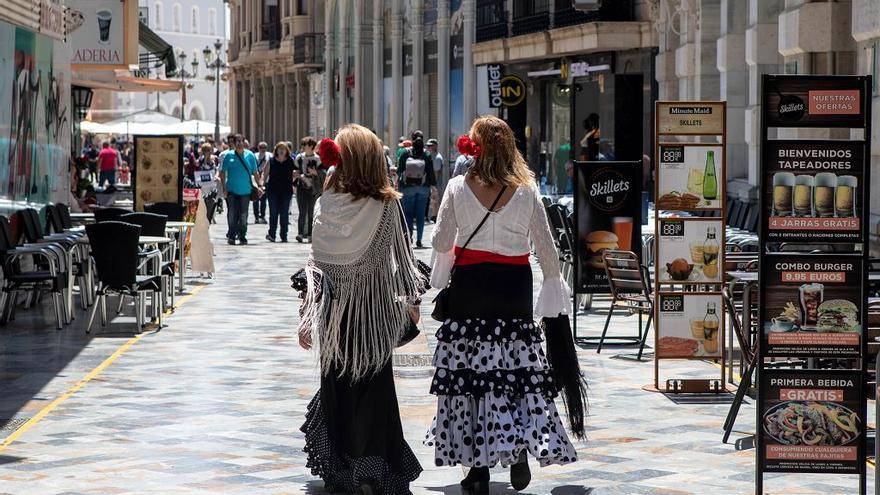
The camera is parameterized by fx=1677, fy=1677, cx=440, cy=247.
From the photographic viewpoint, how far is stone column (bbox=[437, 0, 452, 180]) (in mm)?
47750

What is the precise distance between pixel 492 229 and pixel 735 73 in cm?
1514

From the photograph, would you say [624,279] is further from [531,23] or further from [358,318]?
[531,23]

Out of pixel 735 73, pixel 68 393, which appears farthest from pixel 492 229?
pixel 735 73

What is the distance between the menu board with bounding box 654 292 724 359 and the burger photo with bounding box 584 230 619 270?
3.31 metres

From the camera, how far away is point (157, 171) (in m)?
20.4

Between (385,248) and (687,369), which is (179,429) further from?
(687,369)

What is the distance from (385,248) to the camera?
26.5 feet

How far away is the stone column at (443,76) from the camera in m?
47.8

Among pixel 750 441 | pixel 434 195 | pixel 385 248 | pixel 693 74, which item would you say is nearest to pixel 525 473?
pixel 385 248

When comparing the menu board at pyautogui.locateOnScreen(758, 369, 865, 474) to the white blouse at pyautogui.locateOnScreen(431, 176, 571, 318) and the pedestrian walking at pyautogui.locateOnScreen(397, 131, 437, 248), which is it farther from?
the pedestrian walking at pyautogui.locateOnScreen(397, 131, 437, 248)

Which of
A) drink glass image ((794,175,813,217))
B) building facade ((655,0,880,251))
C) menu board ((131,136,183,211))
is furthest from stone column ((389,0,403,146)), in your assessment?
drink glass image ((794,175,813,217))

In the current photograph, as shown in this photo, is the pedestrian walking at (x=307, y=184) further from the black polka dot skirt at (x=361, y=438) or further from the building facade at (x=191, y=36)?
the building facade at (x=191, y=36)

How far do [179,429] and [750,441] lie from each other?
10.9ft

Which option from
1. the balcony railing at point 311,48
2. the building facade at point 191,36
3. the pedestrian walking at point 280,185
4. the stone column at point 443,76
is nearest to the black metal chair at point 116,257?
the pedestrian walking at point 280,185
